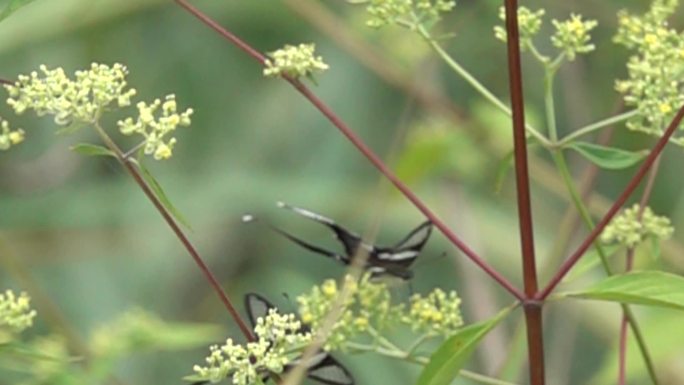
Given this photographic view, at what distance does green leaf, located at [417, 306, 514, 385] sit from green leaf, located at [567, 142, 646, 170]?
0.19 m

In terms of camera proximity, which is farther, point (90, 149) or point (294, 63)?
point (294, 63)

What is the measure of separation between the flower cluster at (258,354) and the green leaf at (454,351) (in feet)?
0.35

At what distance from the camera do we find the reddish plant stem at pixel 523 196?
3.49ft

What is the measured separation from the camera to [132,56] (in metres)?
3.20

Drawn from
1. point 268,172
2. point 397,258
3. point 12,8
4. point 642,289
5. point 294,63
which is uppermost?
point 268,172

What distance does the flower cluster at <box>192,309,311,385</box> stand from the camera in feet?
3.22

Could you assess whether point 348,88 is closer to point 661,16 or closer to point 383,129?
A: point 383,129

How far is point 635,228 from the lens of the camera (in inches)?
50.3

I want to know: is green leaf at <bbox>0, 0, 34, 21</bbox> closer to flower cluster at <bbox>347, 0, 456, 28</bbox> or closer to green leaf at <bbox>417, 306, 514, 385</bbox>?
flower cluster at <bbox>347, 0, 456, 28</bbox>

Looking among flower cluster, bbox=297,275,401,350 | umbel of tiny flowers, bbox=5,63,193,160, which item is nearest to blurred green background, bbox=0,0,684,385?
flower cluster, bbox=297,275,401,350

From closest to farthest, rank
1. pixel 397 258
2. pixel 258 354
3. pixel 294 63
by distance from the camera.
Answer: pixel 258 354
pixel 294 63
pixel 397 258

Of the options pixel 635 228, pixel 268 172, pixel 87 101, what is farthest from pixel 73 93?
pixel 268 172

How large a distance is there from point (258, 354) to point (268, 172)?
2160 mm

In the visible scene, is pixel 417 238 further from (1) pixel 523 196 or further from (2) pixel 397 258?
(1) pixel 523 196
